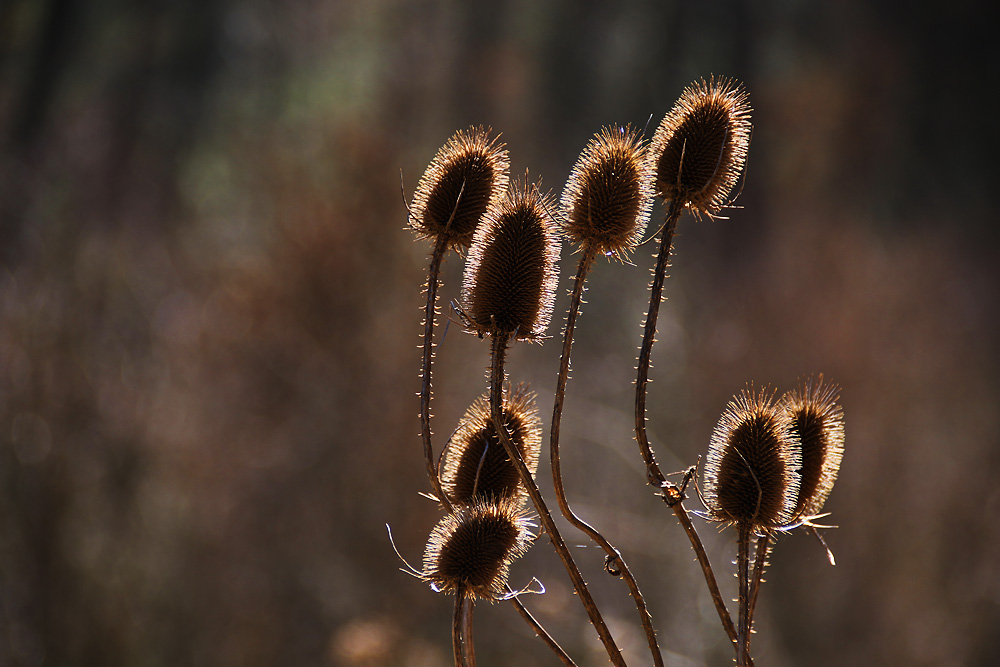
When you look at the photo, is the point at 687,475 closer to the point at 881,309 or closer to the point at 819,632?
the point at 819,632

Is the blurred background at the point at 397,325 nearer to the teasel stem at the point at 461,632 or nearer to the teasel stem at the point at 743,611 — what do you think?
the teasel stem at the point at 461,632

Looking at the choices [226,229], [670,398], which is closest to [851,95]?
[670,398]

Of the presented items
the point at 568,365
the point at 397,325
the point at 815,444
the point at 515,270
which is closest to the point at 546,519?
the point at 568,365

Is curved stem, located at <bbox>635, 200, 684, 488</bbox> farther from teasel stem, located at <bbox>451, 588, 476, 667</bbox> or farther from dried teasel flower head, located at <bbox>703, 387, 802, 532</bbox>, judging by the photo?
teasel stem, located at <bbox>451, 588, 476, 667</bbox>

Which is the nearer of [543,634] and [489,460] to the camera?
[543,634]

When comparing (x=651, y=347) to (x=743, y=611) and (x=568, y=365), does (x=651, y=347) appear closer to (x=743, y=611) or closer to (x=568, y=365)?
(x=568, y=365)
